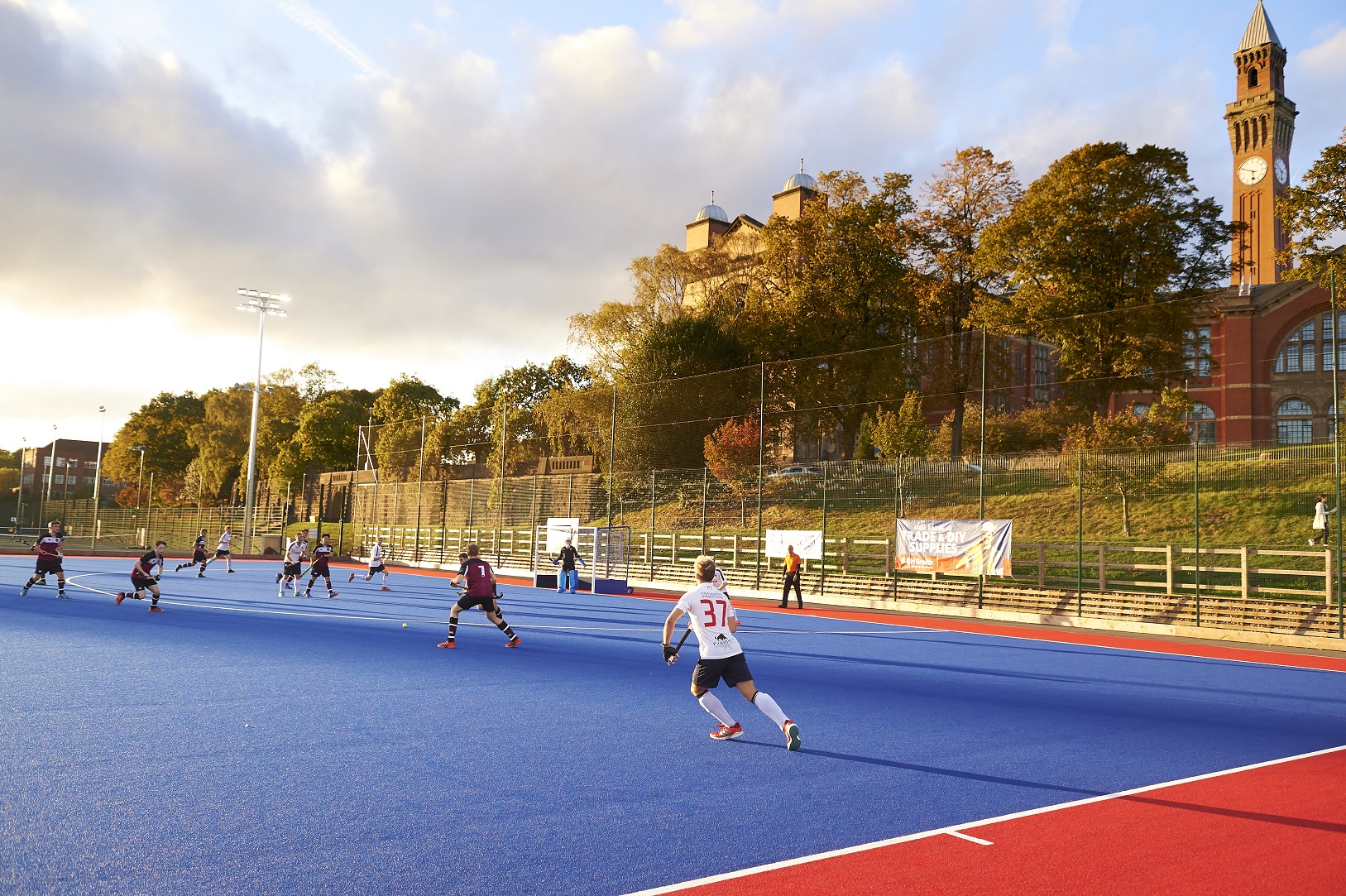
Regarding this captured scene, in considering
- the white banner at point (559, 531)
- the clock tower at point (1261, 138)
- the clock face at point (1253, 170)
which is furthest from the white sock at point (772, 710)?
the clock face at point (1253, 170)

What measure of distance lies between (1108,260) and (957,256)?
7756mm

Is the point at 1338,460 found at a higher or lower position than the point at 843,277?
lower

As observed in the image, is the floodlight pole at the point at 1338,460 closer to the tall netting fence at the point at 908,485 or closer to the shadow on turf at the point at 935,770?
the tall netting fence at the point at 908,485

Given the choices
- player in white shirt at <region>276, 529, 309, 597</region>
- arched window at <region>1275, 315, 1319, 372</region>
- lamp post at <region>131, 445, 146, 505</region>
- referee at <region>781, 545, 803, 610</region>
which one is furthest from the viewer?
lamp post at <region>131, 445, 146, 505</region>

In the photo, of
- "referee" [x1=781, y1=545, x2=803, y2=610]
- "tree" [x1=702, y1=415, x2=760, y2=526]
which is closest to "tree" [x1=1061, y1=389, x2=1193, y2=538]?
"referee" [x1=781, y1=545, x2=803, y2=610]

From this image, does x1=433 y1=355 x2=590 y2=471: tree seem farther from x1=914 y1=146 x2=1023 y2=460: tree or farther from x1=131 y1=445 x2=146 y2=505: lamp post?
x1=131 y1=445 x2=146 y2=505: lamp post

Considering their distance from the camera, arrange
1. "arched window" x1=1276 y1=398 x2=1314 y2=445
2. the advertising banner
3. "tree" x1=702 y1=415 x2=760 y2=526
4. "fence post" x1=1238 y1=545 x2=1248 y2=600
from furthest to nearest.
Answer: "arched window" x1=1276 y1=398 x2=1314 y2=445 → "tree" x1=702 y1=415 x2=760 y2=526 → the advertising banner → "fence post" x1=1238 y1=545 x2=1248 y2=600

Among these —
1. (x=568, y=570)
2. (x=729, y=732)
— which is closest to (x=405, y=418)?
(x=568, y=570)

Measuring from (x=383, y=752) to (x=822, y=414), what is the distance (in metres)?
32.8

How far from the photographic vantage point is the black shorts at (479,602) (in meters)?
14.8

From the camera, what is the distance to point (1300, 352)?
54406 mm

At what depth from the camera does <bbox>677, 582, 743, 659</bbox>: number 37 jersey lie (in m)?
8.12

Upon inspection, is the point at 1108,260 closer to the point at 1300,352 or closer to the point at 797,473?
the point at 797,473

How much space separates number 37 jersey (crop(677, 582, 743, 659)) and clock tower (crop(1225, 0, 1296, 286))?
77.0m
